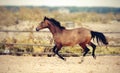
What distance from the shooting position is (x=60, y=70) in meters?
2.54

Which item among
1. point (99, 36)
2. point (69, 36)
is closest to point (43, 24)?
point (69, 36)

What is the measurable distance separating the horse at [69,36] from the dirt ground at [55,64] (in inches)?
4.1

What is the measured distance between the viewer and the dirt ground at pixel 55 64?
2.53 m

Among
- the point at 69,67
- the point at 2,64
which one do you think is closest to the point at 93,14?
the point at 69,67

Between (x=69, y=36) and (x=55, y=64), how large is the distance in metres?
0.42

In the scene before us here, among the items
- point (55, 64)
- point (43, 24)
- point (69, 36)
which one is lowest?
point (55, 64)

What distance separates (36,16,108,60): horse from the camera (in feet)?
8.23

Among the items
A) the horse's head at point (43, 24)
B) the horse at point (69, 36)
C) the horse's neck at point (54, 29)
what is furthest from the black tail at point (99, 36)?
the horse's head at point (43, 24)

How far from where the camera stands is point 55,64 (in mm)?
2533

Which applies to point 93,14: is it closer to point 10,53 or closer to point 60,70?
point 60,70

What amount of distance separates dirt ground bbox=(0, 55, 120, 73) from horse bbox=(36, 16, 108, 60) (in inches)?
4.1

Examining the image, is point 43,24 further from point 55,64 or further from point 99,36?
point 99,36

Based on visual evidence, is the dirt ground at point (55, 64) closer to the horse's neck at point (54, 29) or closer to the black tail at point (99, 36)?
the black tail at point (99, 36)

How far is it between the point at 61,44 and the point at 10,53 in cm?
69
